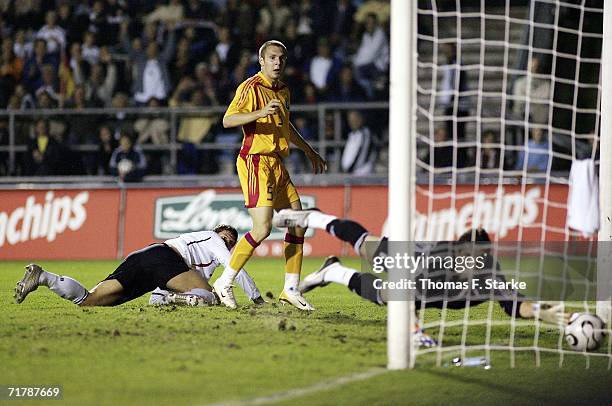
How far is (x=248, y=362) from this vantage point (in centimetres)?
642

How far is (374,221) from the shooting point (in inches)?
611

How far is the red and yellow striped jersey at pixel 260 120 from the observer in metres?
8.66

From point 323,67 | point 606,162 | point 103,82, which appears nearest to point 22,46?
point 103,82

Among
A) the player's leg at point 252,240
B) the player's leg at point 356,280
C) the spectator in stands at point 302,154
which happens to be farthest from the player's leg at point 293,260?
the spectator in stands at point 302,154

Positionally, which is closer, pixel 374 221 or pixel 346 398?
pixel 346 398

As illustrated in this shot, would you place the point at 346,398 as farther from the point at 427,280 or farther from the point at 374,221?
the point at 374,221

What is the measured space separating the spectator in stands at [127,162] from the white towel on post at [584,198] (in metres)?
6.76

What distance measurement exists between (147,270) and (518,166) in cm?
830

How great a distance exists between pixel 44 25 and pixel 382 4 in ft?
20.5

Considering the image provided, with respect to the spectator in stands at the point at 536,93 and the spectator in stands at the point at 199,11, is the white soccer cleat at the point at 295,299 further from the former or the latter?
the spectator in stands at the point at 199,11

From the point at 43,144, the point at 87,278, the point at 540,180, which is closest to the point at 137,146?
the point at 43,144

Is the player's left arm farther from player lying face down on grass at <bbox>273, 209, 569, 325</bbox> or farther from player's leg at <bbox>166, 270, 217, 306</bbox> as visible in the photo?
player's leg at <bbox>166, 270, 217, 306</bbox>

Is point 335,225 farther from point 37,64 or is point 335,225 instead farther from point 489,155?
point 37,64

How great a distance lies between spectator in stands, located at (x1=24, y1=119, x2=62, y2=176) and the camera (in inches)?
651
